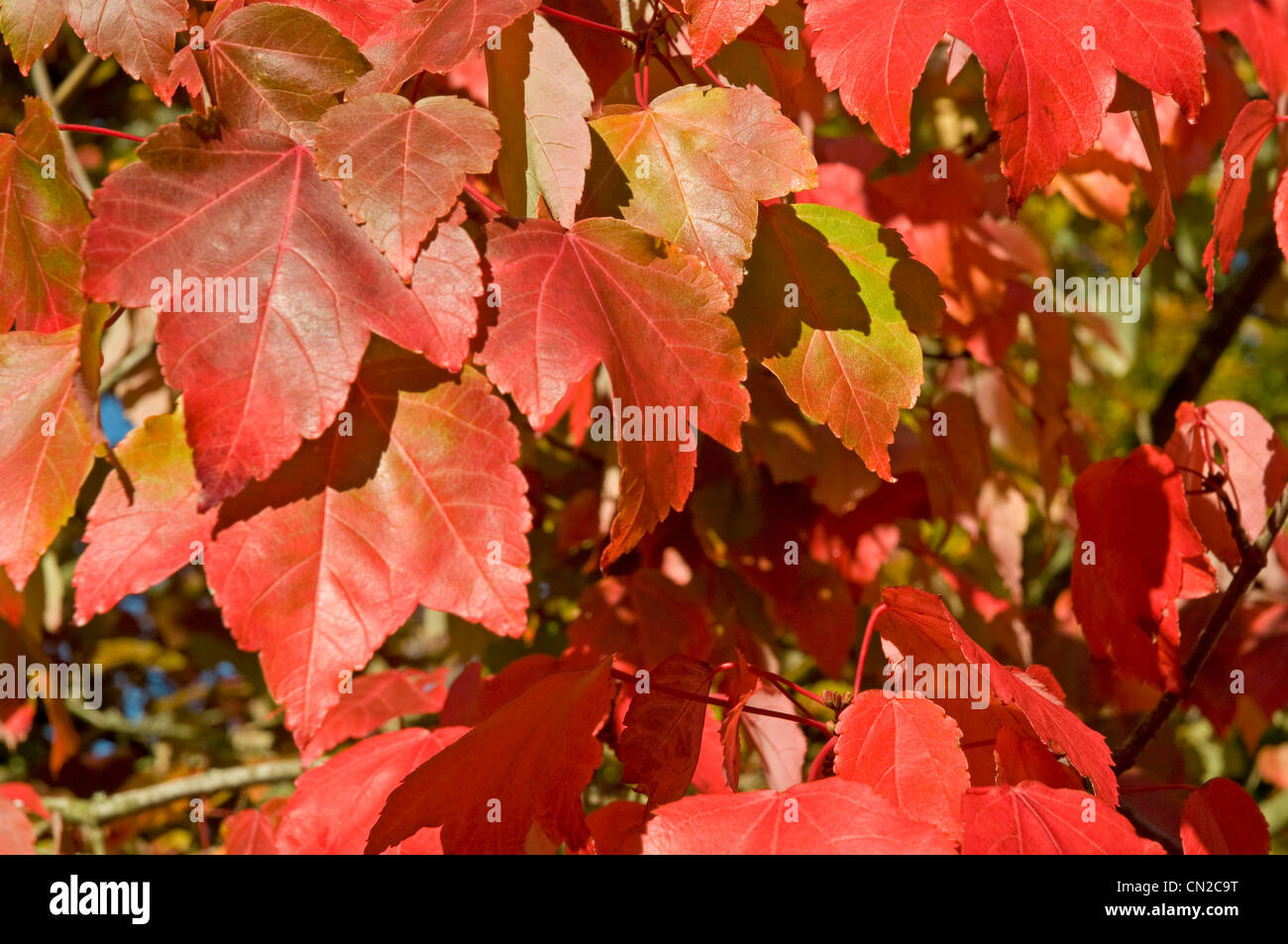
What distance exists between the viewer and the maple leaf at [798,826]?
0.94 metres

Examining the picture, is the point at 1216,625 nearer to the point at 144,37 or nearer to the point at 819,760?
the point at 819,760

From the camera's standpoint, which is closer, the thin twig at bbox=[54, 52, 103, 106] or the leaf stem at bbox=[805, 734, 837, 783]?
the leaf stem at bbox=[805, 734, 837, 783]

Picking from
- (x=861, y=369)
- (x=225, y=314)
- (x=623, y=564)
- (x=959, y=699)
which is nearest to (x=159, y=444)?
(x=225, y=314)

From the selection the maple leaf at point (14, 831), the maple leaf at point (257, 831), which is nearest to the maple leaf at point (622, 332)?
the maple leaf at point (257, 831)

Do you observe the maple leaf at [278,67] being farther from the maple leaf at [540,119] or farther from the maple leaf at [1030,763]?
the maple leaf at [1030,763]

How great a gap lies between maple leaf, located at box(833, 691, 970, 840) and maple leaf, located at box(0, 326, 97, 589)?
0.80 m

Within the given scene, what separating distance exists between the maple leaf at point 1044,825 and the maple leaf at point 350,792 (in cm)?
71

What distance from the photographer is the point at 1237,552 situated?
147 centimetres

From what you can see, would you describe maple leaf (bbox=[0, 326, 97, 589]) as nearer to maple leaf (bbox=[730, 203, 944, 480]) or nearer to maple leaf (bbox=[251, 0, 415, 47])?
maple leaf (bbox=[251, 0, 415, 47])

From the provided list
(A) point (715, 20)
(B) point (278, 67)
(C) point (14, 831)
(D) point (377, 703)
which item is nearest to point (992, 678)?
(A) point (715, 20)

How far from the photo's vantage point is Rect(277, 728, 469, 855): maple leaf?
144 cm

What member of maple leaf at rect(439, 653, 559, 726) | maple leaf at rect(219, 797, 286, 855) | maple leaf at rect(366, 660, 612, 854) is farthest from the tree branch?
maple leaf at rect(366, 660, 612, 854)

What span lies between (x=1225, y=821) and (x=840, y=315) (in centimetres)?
74

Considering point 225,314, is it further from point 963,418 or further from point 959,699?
point 963,418
